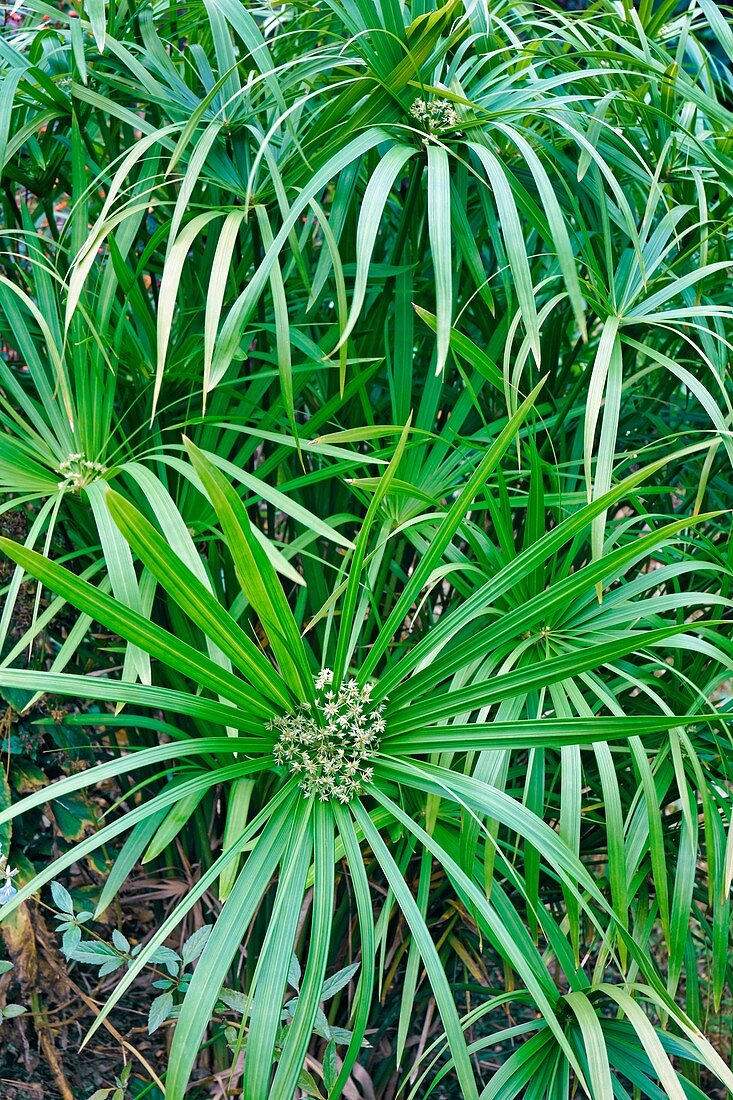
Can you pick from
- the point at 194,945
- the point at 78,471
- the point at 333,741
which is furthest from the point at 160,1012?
the point at 78,471

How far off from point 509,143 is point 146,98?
1.40 feet

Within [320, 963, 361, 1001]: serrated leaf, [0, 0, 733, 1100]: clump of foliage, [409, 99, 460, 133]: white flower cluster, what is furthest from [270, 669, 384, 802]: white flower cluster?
[409, 99, 460, 133]: white flower cluster

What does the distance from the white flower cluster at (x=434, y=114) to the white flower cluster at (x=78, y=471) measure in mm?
470

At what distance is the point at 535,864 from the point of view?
2.81 ft

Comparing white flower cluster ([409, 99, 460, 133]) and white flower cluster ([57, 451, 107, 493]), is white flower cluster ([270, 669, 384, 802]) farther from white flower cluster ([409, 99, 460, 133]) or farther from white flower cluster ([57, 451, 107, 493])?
white flower cluster ([409, 99, 460, 133])

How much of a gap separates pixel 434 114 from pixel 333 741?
2.06 ft

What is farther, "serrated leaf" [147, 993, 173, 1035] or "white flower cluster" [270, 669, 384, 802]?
"serrated leaf" [147, 993, 173, 1035]

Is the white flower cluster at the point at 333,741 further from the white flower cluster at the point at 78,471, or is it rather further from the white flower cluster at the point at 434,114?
the white flower cluster at the point at 434,114

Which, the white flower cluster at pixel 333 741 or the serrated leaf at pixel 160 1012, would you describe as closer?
the white flower cluster at pixel 333 741

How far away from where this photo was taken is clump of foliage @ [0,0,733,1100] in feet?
2.20

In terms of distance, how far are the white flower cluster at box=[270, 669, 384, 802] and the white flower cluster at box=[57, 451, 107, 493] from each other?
1.09ft

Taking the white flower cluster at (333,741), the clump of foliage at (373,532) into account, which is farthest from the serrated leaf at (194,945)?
the white flower cluster at (333,741)

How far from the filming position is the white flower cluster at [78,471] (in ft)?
2.94

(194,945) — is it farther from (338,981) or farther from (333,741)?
(333,741)
